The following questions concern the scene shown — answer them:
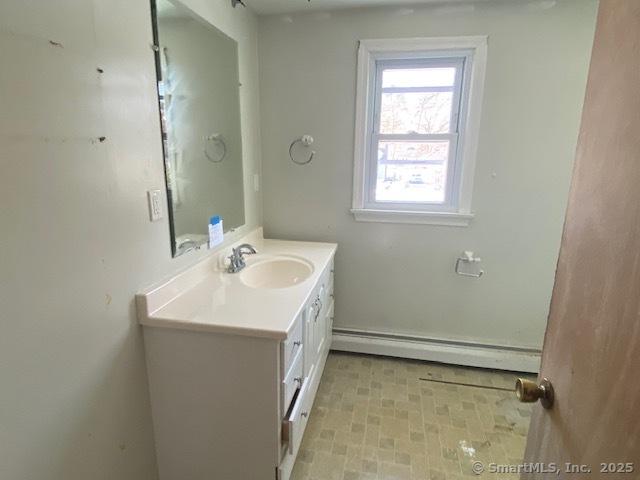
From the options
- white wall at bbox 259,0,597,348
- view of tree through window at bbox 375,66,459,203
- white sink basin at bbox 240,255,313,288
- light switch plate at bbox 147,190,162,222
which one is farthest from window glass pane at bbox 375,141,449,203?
light switch plate at bbox 147,190,162,222

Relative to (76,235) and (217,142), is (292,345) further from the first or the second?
(217,142)

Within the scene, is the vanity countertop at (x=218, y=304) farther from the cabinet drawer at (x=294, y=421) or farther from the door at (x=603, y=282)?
the door at (x=603, y=282)

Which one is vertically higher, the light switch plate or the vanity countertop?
the light switch plate

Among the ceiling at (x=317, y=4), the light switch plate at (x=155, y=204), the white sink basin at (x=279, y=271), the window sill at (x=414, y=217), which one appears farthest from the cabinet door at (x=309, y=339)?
the ceiling at (x=317, y=4)

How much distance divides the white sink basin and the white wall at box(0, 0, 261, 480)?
2.11ft

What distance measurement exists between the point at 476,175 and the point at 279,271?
1.36 m

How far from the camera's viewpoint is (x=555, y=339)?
754 mm

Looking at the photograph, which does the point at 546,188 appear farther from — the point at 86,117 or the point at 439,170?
the point at 86,117

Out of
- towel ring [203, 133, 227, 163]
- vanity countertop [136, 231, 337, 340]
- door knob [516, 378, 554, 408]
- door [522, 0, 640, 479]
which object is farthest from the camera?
towel ring [203, 133, 227, 163]

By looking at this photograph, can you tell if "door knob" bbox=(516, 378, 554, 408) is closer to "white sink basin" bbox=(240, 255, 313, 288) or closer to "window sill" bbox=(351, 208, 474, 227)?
"white sink basin" bbox=(240, 255, 313, 288)

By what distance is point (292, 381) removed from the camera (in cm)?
140

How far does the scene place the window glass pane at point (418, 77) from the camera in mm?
2126

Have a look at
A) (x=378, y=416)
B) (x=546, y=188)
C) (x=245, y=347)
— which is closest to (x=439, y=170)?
(x=546, y=188)

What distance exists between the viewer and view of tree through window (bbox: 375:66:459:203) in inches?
84.8
